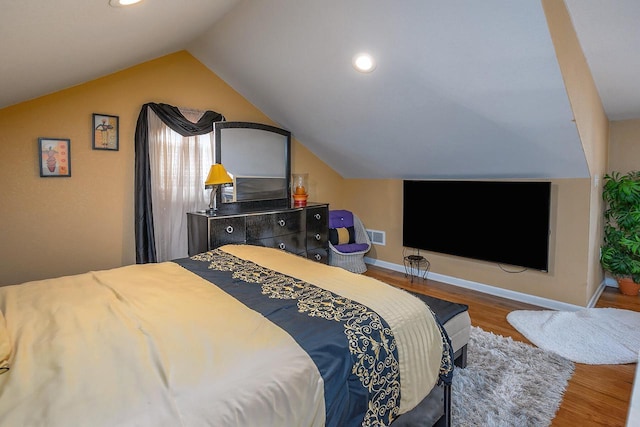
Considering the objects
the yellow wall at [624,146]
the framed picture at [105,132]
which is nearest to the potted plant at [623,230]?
the yellow wall at [624,146]

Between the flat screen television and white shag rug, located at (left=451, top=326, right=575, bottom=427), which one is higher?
the flat screen television

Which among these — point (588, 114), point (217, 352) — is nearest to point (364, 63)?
point (588, 114)

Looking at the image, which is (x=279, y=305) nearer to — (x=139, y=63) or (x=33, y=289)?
(x=33, y=289)

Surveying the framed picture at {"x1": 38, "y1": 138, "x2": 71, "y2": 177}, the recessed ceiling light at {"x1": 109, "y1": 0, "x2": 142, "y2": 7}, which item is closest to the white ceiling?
the recessed ceiling light at {"x1": 109, "y1": 0, "x2": 142, "y2": 7}

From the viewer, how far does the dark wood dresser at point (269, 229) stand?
3295 mm

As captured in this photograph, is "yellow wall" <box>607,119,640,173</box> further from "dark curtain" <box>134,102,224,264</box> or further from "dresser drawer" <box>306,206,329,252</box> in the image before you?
"dark curtain" <box>134,102,224,264</box>

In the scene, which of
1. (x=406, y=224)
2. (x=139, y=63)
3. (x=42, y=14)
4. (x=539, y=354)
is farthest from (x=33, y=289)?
(x=406, y=224)

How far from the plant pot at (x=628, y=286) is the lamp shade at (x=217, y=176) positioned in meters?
4.43

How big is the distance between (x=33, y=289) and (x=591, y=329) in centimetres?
Result: 402

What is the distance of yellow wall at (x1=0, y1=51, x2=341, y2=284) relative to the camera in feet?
8.90

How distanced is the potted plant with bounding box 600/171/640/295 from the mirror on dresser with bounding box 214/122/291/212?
11.9 feet

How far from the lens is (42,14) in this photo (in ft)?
4.63

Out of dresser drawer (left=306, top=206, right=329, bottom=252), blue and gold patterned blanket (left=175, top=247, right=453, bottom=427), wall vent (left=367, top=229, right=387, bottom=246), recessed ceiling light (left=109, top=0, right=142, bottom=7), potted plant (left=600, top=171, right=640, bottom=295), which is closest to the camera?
blue and gold patterned blanket (left=175, top=247, right=453, bottom=427)

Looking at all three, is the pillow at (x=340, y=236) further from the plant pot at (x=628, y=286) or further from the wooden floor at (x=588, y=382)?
the plant pot at (x=628, y=286)
